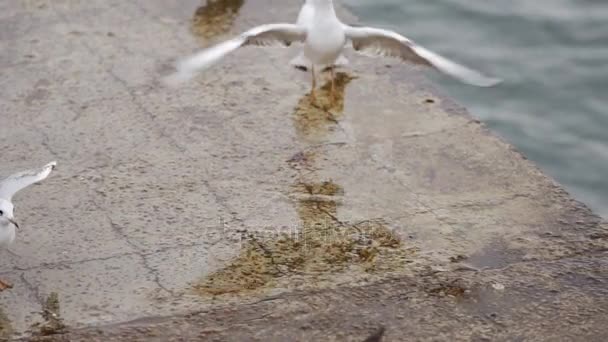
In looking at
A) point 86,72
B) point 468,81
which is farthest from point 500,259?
point 86,72

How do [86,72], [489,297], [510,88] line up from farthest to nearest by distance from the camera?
[510,88]
[86,72]
[489,297]

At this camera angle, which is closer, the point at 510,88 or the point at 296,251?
the point at 296,251

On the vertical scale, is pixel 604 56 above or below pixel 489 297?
below

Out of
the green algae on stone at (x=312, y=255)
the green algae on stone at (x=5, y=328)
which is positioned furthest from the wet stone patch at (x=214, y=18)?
the green algae on stone at (x=5, y=328)

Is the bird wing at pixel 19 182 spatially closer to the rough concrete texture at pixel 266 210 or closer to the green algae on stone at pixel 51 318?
the rough concrete texture at pixel 266 210

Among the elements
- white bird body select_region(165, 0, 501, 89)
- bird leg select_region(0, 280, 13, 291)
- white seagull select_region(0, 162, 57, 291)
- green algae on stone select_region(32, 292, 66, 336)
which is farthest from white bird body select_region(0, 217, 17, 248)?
white bird body select_region(165, 0, 501, 89)

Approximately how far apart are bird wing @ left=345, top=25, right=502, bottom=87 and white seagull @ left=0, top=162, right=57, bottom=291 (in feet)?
7.91

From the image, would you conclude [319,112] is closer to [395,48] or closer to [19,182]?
[395,48]

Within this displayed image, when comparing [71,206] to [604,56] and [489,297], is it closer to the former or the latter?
[489,297]

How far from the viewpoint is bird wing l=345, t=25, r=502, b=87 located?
704 cm

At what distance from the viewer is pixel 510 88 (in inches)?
407

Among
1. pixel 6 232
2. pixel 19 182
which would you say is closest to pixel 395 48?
pixel 19 182

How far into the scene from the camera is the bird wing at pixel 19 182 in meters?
5.46

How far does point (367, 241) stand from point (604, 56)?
18.7 feet
